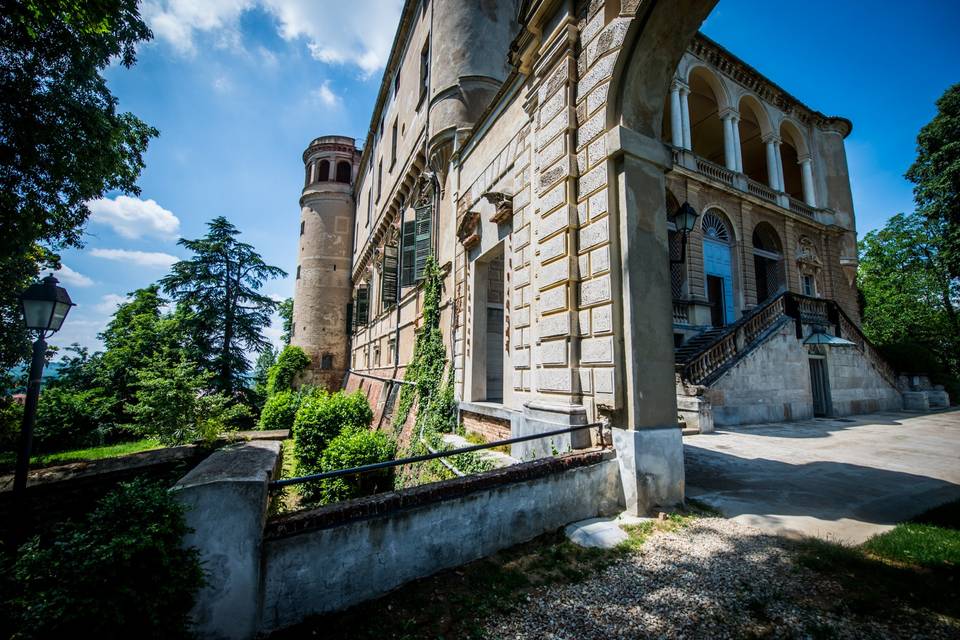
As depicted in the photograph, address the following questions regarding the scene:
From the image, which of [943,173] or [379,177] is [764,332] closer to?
[943,173]

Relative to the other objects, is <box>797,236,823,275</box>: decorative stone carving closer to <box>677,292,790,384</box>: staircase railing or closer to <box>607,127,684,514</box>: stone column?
<box>677,292,790,384</box>: staircase railing

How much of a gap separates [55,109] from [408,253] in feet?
28.3

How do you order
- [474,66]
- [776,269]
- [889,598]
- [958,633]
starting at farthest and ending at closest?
1. [776,269]
2. [474,66]
3. [889,598]
4. [958,633]

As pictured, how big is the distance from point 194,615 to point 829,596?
4.10m

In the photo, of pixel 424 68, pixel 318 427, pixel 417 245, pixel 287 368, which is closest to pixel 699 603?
pixel 318 427

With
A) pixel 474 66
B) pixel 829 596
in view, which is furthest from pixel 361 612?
pixel 474 66

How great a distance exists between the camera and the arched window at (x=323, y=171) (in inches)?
1204

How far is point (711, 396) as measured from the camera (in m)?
9.93

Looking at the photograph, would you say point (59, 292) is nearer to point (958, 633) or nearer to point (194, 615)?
point (194, 615)

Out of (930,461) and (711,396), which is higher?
(711,396)

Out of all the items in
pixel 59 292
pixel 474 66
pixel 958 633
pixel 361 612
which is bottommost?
pixel 361 612

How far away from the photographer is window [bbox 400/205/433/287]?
12.1m

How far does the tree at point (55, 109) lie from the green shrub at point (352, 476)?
25.8ft

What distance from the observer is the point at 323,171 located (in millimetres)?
30781
